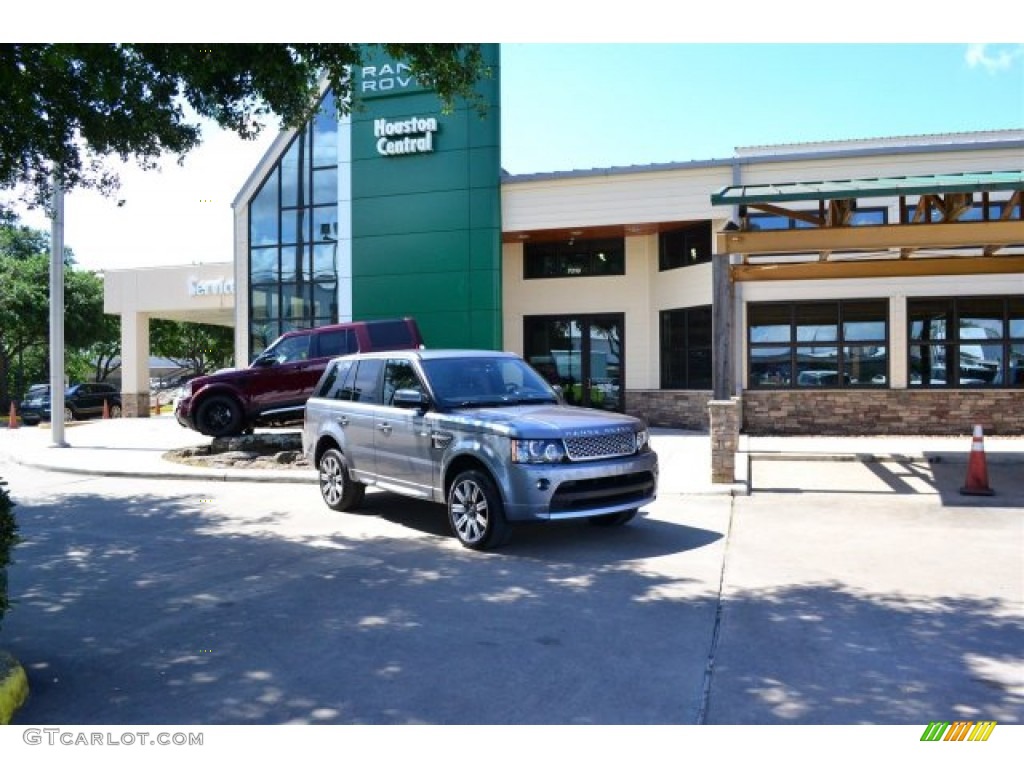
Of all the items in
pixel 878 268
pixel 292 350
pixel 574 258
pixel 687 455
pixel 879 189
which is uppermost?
pixel 574 258

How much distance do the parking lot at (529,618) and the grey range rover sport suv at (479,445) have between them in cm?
44

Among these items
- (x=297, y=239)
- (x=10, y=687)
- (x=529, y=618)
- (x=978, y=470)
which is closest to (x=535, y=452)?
(x=529, y=618)

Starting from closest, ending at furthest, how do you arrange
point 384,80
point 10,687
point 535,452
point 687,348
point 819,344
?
point 10,687 < point 535,452 < point 819,344 < point 687,348 < point 384,80

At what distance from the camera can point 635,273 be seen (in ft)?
69.1

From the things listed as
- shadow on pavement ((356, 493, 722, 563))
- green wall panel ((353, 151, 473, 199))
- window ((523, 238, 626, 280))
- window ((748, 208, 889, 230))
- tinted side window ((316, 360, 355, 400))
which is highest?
green wall panel ((353, 151, 473, 199))

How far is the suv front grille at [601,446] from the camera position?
741cm

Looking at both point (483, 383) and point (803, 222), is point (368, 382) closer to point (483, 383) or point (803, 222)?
point (483, 383)

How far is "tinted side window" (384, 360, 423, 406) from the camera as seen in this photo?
8797 millimetres

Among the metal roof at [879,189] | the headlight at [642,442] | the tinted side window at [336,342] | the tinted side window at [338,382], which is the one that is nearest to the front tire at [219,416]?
the tinted side window at [336,342]

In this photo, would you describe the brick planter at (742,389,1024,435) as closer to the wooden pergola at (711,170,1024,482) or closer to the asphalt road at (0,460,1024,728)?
the wooden pergola at (711,170,1024,482)

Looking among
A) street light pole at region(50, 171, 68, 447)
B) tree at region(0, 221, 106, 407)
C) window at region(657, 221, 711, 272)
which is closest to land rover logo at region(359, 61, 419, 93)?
window at region(657, 221, 711, 272)

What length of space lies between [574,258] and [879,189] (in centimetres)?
1109

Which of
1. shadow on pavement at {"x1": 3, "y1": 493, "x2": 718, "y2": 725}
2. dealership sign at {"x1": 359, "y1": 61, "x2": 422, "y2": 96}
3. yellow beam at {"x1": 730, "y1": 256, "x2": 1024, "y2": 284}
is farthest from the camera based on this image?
dealership sign at {"x1": 359, "y1": 61, "x2": 422, "y2": 96}

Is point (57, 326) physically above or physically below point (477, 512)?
above
